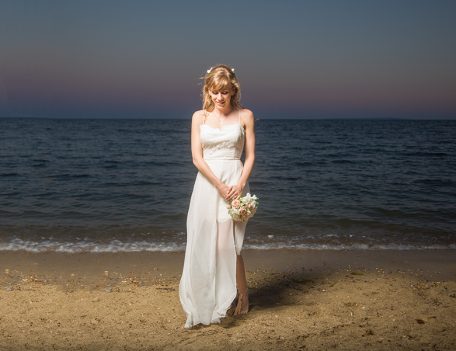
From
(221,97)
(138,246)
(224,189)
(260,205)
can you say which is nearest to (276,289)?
(224,189)

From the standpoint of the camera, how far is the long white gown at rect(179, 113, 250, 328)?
465 centimetres

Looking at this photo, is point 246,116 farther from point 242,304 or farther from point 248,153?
point 242,304

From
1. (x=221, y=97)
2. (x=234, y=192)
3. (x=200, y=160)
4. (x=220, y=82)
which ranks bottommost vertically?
(x=234, y=192)

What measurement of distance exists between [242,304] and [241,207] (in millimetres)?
1282

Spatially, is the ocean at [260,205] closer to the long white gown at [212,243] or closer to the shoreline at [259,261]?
the shoreline at [259,261]

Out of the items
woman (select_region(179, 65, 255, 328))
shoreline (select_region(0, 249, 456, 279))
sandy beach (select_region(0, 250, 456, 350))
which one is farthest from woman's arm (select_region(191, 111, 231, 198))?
shoreline (select_region(0, 249, 456, 279))

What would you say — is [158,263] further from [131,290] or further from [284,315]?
[284,315]

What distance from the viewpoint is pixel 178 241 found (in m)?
9.09

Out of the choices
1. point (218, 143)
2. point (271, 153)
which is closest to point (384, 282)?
point (218, 143)

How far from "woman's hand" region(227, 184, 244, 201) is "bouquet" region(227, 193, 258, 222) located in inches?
2.4

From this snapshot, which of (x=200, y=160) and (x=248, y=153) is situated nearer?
(x=200, y=160)

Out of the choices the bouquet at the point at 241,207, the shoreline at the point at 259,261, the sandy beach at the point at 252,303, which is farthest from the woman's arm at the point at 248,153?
the shoreline at the point at 259,261

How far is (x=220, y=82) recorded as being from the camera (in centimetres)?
446

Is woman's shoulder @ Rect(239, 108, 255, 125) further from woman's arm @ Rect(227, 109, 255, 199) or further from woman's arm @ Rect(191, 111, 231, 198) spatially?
woman's arm @ Rect(191, 111, 231, 198)
